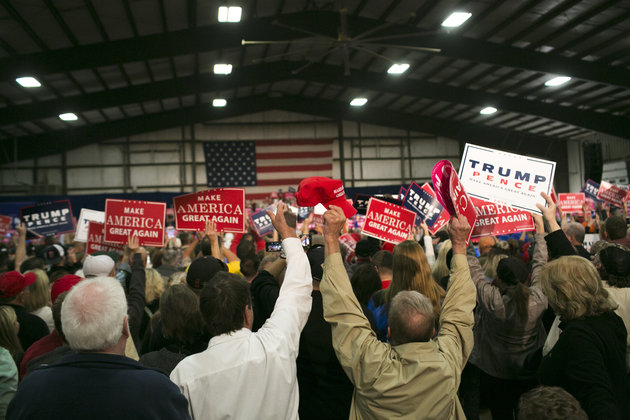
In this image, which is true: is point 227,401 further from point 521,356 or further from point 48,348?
point 521,356

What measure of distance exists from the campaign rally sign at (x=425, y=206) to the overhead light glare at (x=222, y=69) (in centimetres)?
1212

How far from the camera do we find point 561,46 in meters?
14.1

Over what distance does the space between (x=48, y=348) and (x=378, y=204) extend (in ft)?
13.1

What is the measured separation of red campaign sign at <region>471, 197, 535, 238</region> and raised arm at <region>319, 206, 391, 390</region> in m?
2.10

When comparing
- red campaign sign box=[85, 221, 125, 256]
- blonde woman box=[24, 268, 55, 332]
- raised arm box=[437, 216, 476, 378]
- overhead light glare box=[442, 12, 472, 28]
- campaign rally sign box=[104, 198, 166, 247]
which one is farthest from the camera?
overhead light glare box=[442, 12, 472, 28]

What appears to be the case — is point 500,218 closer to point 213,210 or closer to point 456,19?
point 213,210

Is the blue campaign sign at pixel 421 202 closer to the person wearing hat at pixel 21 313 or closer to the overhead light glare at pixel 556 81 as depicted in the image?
the person wearing hat at pixel 21 313

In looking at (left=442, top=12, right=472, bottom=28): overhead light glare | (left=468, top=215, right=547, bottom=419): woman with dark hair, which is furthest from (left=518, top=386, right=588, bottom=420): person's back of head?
(left=442, top=12, right=472, bottom=28): overhead light glare

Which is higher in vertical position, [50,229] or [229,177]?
[229,177]

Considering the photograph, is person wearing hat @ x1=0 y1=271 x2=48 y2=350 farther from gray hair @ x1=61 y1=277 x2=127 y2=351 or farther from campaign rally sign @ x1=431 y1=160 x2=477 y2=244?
campaign rally sign @ x1=431 y1=160 x2=477 y2=244

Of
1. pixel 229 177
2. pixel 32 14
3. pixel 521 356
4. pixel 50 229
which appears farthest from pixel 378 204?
pixel 229 177

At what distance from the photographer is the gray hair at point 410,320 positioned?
2.04 meters

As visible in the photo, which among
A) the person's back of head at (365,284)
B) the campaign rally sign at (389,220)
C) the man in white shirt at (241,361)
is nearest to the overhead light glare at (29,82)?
the campaign rally sign at (389,220)

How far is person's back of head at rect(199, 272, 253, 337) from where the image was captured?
6.48ft
